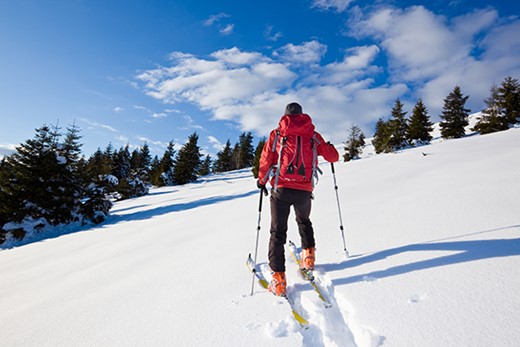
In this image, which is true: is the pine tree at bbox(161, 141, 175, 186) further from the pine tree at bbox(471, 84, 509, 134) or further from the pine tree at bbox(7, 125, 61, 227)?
the pine tree at bbox(471, 84, 509, 134)

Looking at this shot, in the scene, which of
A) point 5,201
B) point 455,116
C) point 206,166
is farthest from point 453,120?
point 206,166

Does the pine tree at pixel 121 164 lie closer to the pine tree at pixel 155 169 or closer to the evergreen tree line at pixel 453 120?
the pine tree at pixel 155 169

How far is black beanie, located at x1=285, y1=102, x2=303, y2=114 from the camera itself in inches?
133

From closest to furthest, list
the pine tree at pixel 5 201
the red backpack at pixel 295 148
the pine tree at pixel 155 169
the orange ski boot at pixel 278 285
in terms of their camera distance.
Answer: the orange ski boot at pixel 278 285 → the red backpack at pixel 295 148 → the pine tree at pixel 5 201 → the pine tree at pixel 155 169

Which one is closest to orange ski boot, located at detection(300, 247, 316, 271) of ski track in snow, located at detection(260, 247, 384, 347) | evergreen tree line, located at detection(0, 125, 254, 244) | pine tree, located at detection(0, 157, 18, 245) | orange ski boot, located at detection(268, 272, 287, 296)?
ski track in snow, located at detection(260, 247, 384, 347)

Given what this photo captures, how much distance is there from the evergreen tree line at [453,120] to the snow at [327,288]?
26.6 metres

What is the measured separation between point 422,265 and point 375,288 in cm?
74

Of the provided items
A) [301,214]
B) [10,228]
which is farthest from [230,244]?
[10,228]

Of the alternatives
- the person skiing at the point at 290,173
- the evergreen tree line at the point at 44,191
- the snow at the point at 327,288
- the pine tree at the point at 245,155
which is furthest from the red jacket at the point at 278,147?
the pine tree at the point at 245,155

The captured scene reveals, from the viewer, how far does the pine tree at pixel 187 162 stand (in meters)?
40.9

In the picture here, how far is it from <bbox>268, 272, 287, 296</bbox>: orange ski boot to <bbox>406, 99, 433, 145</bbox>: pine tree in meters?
37.1

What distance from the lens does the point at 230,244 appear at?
4754 mm

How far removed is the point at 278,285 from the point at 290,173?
1422 millimetres

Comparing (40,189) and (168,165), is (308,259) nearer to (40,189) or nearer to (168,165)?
(40,189)
